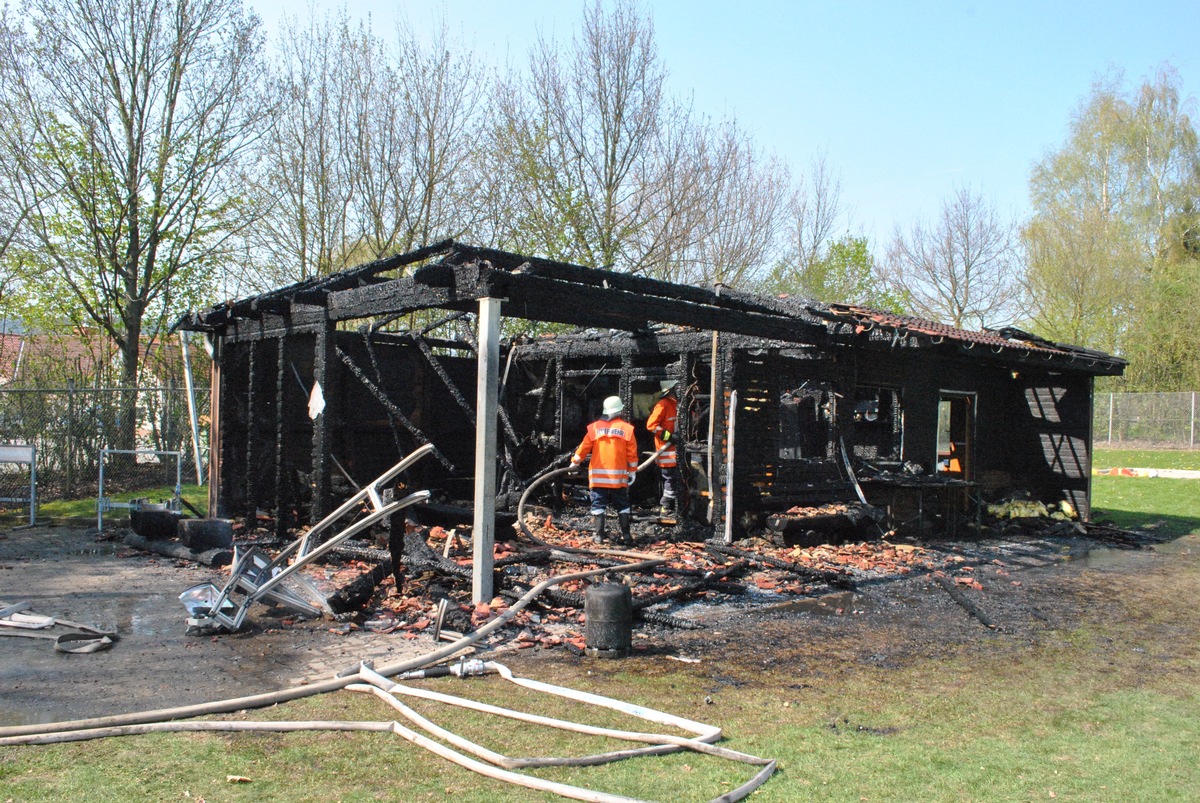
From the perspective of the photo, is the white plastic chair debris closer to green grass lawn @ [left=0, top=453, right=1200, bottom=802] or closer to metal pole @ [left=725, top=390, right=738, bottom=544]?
green grass lawn @ [left=0, top=453, right=1200, bottom=802]

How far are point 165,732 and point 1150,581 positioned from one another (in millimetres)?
10229

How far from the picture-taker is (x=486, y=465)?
721 cm

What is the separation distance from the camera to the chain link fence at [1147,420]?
109ft

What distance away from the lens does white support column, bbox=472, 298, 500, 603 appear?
7.18m

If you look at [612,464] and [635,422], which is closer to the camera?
[612,464]

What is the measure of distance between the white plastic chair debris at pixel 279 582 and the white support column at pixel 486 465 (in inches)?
21.1

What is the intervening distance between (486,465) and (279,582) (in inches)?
71.0

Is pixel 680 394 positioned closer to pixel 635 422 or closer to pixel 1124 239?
pixel 635 422

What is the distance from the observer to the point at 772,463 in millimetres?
11945

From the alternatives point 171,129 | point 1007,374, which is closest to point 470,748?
point 1007,374

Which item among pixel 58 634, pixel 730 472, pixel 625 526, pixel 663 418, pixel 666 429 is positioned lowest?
pixel 58 634

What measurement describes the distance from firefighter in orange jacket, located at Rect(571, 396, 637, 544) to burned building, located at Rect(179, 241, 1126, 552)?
115 cm

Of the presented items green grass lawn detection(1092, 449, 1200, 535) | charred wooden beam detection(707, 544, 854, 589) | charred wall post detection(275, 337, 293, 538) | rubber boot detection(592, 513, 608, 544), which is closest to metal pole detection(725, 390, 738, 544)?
rubber boot detection(592, 513, 608, 544)

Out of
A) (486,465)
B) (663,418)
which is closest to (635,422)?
(663,418)
